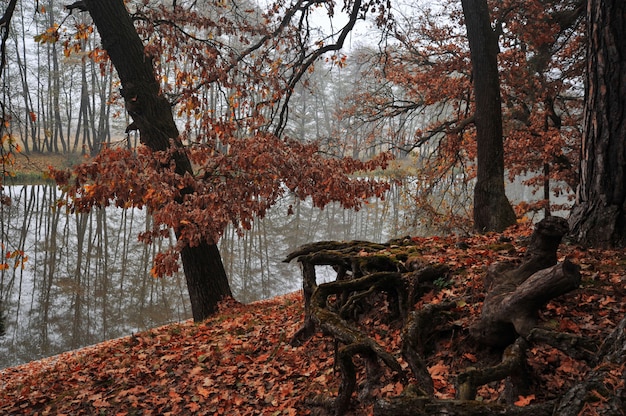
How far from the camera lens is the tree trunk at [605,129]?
489 centimetres

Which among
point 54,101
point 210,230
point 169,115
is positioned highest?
point 54,101

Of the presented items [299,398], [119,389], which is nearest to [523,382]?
[299,398]

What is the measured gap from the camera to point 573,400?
8.01ft

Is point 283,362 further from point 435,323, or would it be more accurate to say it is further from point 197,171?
point 197,171

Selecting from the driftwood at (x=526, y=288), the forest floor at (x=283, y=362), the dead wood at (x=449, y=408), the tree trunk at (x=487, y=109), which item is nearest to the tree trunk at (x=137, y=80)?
the forest floor at (x=283, y=362)

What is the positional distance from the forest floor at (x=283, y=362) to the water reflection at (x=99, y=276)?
4.59 m

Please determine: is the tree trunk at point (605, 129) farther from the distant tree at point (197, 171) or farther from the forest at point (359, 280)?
the distant tree at point (197, 171)

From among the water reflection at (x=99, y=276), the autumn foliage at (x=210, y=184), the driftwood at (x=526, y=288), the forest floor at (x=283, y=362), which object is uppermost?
the autumn foliage at (x=210, y=184)

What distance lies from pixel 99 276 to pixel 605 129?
61.4ft

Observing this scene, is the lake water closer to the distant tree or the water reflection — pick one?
the water reflection

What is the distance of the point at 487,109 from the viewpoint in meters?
7.98

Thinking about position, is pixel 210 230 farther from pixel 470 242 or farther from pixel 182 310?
pixel 182 310

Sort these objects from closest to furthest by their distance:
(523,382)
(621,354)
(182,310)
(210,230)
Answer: (621,354), (523,382), (210,230), (182,310)

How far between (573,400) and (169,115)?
26.0 ft
